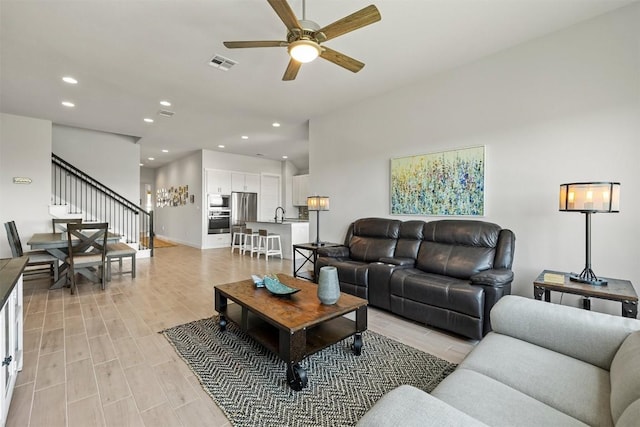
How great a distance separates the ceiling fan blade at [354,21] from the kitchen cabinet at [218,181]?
704 cm

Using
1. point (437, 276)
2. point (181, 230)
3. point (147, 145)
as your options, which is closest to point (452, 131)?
point (437, 276)

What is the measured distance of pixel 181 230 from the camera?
9.55 m

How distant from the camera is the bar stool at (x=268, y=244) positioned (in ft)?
22.2

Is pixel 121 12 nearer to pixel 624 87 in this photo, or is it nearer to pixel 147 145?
pixel 624 87

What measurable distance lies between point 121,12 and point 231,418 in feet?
10.9

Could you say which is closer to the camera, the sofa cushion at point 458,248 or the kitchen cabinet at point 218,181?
the sofa cushion at point 458,248

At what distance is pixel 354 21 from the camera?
2025 millimetres

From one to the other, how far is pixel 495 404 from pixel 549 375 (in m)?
0.41

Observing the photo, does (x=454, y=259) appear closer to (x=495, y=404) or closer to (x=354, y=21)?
(x=495, y=404)

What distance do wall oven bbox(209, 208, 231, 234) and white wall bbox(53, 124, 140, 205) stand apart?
1.96m

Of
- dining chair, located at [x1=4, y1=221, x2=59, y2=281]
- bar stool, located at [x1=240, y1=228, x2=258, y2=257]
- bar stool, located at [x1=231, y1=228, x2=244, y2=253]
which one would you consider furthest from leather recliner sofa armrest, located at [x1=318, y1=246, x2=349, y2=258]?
bar stool, located at [x1=231, y1=228, x2=244, y2=253]

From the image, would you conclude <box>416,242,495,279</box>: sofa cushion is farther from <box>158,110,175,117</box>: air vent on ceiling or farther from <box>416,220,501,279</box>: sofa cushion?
<box>158,110,175,117</box>: air vent on ceiling

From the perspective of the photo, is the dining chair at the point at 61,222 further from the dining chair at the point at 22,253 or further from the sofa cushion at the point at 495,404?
the sofa cushion at the point at 495,404

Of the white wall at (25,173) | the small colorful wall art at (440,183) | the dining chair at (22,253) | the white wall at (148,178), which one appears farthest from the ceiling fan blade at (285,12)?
the white wall at (148,178)
